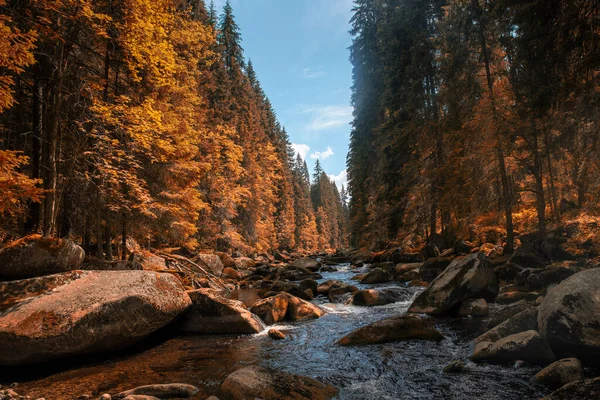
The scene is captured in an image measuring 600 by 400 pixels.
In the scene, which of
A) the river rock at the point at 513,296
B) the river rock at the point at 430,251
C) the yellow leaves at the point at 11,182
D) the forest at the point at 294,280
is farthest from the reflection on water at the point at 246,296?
the river rock at the point at 430,251

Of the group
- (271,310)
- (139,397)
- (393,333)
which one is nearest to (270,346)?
(271,310)

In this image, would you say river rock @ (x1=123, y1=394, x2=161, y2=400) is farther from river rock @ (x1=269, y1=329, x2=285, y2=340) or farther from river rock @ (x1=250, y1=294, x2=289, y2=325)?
river rock @ (x1=250, y1=294, x2=289, y2=325)

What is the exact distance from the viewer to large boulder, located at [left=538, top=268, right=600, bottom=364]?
5406 millimetres

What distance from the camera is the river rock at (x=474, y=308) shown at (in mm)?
9156

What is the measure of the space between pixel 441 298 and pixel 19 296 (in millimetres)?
10525

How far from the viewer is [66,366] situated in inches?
249

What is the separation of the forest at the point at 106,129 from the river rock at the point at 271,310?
4.96 m

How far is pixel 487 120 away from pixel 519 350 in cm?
1050

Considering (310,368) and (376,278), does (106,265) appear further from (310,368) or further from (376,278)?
(376,278)

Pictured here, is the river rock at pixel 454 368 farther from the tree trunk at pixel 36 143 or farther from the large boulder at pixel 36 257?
the tree trunk at pixel 36 143

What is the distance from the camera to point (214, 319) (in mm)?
8977

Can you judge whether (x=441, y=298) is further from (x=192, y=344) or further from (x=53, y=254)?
(x=53, y=254)

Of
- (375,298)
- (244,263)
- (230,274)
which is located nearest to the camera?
(375,298)

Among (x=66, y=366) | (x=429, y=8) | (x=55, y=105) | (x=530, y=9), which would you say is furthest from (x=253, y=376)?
(x=429, y=8)
